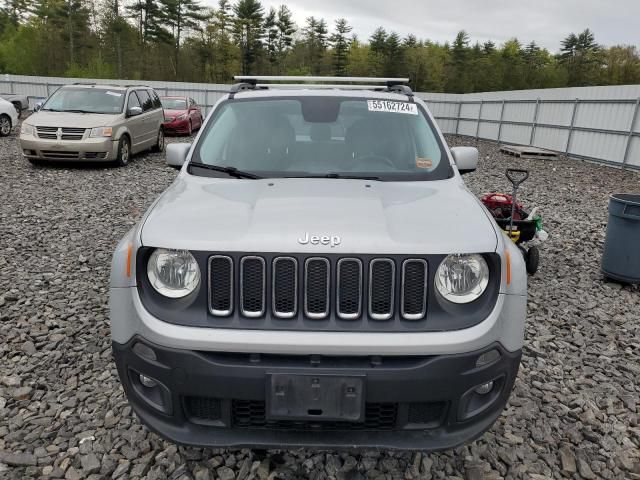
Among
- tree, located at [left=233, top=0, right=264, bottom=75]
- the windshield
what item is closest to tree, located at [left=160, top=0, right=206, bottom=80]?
tree, located at [left=233, top=0, right=264, bottom=75]

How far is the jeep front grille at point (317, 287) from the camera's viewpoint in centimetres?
205

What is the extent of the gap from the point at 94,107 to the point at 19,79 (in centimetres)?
2303

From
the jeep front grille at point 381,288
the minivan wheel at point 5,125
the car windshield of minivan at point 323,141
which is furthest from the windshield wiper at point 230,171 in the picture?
the minivan wheel at point 5,125

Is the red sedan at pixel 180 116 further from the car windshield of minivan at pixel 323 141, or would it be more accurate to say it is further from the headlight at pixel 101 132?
the car windshield of minivan at pixel 323 141

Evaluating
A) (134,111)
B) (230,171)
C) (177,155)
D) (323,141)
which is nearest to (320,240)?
(230,171)

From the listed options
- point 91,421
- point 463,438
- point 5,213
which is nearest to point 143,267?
point 91,421

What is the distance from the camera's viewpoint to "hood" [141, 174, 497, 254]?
208 centimetres

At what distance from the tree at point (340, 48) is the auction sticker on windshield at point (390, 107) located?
235 feet

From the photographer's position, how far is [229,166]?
10.4 ft

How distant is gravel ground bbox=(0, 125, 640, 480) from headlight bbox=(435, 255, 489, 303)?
0.99 m

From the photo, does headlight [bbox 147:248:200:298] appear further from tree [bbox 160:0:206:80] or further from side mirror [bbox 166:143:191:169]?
tree [bbox 160:0:206:80]

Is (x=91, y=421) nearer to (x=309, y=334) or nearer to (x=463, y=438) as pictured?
(x=309, y=334)

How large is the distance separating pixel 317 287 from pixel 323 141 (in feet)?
5.01

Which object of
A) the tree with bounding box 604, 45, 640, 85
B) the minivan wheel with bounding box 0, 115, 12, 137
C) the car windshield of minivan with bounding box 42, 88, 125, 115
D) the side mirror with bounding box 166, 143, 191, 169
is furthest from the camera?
the tree with bounding box 604, 45, 640, 85
